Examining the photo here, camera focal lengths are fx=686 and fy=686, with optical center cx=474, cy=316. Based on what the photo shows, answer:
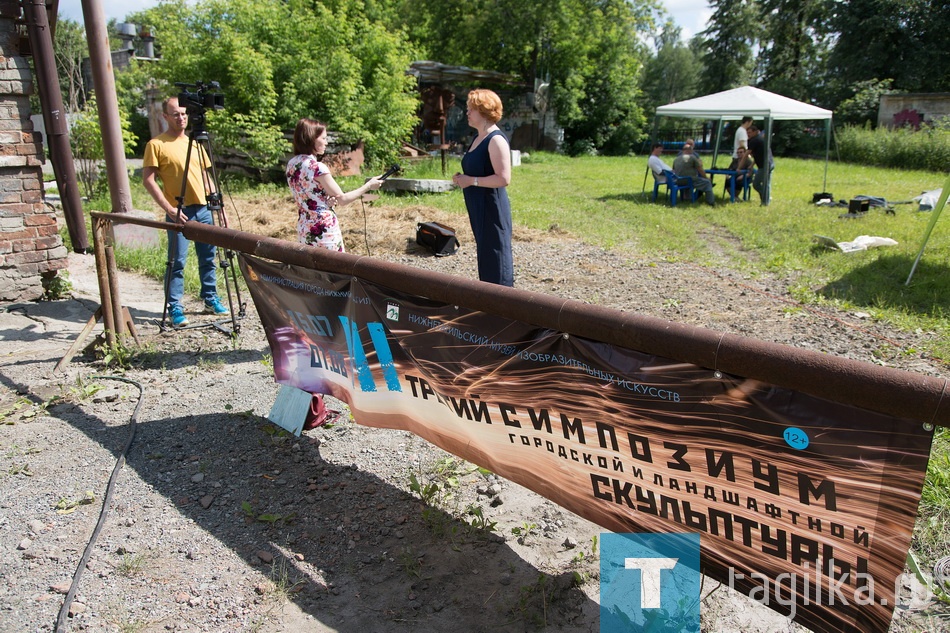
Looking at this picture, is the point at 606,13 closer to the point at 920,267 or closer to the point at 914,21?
the point at 914,21

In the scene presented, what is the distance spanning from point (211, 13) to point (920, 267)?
54.1 ft

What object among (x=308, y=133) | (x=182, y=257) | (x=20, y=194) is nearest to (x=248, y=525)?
(x=308, y=133)

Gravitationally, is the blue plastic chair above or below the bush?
below

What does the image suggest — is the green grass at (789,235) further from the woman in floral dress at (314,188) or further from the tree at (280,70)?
the woman in floral dress at (314,188)

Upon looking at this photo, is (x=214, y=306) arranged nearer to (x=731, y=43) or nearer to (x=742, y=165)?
(x=742, y=165)

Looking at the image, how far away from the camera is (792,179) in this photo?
18922 millimetres

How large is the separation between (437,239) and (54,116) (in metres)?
4.66

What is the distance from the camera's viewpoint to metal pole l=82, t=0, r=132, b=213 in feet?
21.9

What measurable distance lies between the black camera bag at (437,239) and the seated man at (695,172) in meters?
6.52

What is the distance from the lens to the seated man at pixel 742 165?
14164 mm

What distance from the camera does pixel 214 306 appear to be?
641cm

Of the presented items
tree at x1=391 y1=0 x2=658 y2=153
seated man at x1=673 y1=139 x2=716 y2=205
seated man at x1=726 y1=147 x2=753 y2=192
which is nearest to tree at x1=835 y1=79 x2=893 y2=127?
tree at x1=391 y1=0 x2=658 y2=153

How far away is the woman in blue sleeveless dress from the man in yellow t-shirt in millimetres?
2342

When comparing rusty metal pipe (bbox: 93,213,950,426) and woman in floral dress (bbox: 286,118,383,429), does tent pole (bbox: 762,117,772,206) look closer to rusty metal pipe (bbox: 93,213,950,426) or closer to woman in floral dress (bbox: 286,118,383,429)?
woman in floral dress (bbox: 286,118,383,429)
